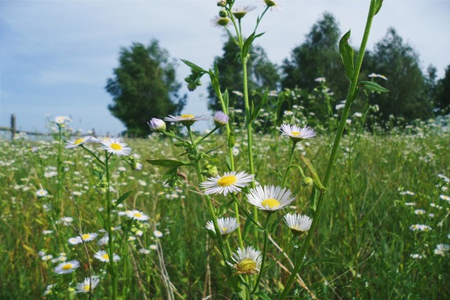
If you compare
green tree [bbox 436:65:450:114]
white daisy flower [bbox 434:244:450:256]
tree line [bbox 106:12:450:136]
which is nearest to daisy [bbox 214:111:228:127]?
white daisy flower [bbox 434:244:450:256]

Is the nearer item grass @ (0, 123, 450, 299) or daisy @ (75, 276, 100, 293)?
daisy @ (75, 276, 100, 293)

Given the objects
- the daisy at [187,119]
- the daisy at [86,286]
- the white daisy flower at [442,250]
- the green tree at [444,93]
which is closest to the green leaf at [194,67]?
the daisy at [187,119]

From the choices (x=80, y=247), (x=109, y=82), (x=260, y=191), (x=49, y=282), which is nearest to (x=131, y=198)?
(x=80, y=247)

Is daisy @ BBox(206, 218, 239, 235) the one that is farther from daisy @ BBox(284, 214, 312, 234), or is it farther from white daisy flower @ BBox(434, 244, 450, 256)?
white daisy flower @ BBox(434, 244, 450, 256)

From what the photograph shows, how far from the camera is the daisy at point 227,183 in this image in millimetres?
695

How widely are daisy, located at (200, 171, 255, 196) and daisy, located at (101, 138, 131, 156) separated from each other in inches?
19.3

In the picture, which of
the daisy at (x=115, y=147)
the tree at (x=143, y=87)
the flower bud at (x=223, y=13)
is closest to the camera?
the flower bud at (x=223, y=13)

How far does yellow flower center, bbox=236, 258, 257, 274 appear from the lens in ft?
2.33

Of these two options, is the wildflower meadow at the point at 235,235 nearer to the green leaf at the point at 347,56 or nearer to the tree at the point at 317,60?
the green leaf at the point at 347,56

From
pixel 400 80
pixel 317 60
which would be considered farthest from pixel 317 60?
pixel 400 80

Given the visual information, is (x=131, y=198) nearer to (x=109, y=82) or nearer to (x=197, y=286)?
(x=197, y=286)

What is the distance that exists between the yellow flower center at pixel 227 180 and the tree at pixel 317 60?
2689 centimetres

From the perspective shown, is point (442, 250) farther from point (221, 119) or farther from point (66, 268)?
point (66, 268)

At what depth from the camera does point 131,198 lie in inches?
111
